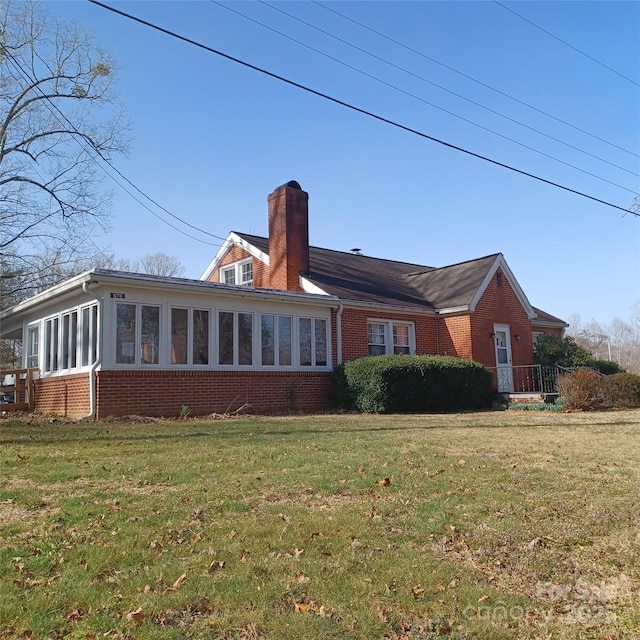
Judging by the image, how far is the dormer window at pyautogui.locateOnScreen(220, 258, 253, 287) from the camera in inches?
884

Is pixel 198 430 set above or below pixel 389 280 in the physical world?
below

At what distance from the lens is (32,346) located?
17.6m

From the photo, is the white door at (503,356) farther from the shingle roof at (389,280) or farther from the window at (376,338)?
the window at (376,338)

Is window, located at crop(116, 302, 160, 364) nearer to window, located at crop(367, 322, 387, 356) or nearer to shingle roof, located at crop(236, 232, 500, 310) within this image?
shingle roof, located at crop(236, 232, 500, 310)

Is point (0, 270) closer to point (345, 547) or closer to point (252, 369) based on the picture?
point (252, 369)

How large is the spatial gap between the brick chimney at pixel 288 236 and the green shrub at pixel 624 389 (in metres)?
10.1

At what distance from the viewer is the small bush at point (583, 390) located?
15.8 metres

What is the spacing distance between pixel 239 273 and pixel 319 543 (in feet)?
63.3

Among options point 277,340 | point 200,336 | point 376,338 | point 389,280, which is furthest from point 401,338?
point 200,336

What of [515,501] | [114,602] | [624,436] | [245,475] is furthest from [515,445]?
[114,602]

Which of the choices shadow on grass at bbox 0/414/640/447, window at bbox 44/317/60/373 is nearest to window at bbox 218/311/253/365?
shadow on grass at bbox 0/414/640/447

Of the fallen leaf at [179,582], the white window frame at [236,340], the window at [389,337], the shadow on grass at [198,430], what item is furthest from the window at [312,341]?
the fallen leaf at [179,582]

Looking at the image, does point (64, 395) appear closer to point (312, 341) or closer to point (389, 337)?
point (312, 341)

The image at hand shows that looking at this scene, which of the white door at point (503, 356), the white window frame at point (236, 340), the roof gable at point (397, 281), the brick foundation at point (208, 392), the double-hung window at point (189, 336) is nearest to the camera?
the brick foundation at point (208, 392)
